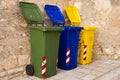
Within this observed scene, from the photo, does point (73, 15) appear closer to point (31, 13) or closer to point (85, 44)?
point (85, 44)

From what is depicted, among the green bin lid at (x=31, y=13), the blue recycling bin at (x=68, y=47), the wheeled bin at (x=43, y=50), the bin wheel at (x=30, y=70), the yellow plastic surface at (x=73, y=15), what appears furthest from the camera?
the yellow plastic surface at (x=73, y=15)

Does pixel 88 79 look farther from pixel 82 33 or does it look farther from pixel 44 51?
pixel 82 33

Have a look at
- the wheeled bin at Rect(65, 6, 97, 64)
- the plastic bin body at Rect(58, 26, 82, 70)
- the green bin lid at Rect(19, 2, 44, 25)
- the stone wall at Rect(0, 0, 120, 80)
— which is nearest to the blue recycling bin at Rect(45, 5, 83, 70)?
the plastic bin body at Rect(58, 26, 82, 70)

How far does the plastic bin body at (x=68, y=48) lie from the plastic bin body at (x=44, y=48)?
0.51 metres

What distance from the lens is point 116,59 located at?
630cm

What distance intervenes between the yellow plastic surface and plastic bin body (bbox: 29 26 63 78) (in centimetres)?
202

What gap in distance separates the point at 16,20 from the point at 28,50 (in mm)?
830

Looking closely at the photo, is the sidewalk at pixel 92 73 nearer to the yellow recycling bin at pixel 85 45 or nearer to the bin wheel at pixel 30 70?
the bin wheel at pixel 30 70

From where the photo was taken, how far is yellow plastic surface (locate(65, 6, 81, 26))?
21.4 feet

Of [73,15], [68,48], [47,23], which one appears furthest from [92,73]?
[73,15]

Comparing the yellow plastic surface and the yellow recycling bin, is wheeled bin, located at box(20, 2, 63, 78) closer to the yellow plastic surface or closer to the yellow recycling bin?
the yellow recycling bin

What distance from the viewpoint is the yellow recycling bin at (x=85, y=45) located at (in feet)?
18.6

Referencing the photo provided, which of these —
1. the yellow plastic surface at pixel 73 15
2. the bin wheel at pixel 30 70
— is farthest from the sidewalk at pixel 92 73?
the yellow plastic surface at pixel 73 15

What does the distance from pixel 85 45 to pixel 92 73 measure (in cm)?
103
